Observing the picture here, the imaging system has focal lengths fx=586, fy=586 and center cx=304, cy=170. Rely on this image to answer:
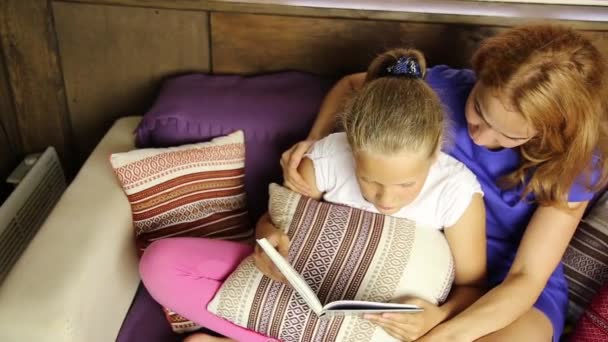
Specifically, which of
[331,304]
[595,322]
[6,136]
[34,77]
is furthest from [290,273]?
[6,136]

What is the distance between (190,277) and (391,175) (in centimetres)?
53

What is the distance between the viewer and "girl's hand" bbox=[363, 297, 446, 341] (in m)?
1.16

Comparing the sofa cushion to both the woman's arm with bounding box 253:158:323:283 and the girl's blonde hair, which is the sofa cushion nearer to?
the girl's blonde hair

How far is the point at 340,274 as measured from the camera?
1220 millimetres

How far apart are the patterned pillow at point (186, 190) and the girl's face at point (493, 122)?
609mm

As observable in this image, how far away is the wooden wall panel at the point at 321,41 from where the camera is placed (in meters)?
1.61

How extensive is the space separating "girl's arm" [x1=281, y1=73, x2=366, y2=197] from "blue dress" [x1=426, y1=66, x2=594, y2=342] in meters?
0.20

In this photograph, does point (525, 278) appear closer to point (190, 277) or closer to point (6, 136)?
point (190, 277)

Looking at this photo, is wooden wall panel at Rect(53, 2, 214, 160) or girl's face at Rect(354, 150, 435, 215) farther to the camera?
wooden wall panel at Rect(53, 2, 214, 160)

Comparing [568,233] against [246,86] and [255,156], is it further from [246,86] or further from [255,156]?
[246,86]

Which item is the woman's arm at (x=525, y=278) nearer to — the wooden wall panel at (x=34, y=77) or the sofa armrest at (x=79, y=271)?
the sofa armrest at (x=79, y=271)

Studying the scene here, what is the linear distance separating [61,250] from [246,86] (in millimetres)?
668

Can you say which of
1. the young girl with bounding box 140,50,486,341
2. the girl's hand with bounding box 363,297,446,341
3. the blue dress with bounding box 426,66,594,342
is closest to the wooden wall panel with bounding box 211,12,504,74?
the blue dress with bounding box 426,66,594,342

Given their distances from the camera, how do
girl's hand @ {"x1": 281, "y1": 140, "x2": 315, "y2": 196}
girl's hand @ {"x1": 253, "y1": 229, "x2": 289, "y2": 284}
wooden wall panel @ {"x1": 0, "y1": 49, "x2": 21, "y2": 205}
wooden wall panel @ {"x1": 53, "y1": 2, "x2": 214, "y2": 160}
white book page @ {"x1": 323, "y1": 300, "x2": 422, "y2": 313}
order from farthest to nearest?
wooden wall panel @ {"x1": 0, "y1": 49, "x2": 21, "y2": 205} → wooden wall panel @ {"x1": 53, "y1": 2, "x2": 214, "y2": 160} → girl's hand @ {"x1": 281, "y1": 140, "x2": 315, "y2": 196} → girl's hand @ {"x1": 253, "y1": 229, "x2": 289, "y2": 284} → white book page @ {"x1": 323, "y1": 300, "x2": 422, "y2": 313}
